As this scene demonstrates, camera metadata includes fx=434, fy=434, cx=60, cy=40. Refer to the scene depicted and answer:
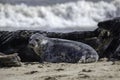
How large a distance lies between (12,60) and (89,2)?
2425 cm

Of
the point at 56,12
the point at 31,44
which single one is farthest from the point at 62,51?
the point at 56,12

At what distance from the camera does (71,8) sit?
101 ft

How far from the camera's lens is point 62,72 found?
24.4ft

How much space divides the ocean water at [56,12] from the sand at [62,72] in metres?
17.6

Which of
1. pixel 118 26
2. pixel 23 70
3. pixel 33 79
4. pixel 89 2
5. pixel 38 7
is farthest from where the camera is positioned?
pixel 89 2

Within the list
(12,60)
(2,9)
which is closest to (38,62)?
(12,60)

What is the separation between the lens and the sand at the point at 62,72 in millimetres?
6805

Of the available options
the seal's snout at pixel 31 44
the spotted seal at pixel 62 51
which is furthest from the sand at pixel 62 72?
the seal's snout at pixel 31 44

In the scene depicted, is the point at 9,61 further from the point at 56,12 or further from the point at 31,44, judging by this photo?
the point at 56,12

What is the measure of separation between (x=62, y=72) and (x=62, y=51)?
2000mm

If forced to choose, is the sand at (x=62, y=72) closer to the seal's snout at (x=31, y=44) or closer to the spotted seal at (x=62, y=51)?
the spotted seal at (x=62, y=51)

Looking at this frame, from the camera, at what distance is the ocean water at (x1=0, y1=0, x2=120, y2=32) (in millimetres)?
27314

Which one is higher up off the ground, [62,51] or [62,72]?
[62,51]

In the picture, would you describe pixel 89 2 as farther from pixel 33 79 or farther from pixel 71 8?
pixel 33 79
